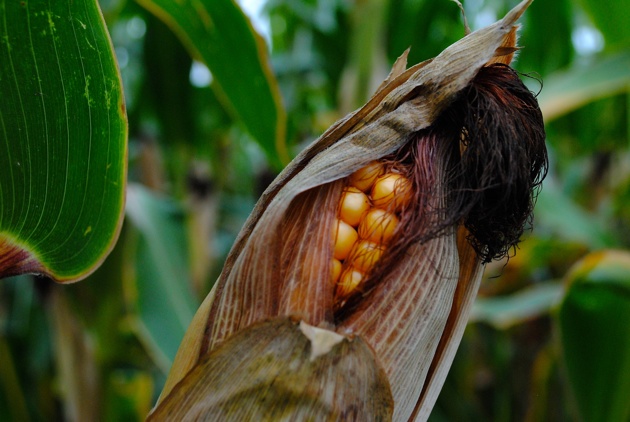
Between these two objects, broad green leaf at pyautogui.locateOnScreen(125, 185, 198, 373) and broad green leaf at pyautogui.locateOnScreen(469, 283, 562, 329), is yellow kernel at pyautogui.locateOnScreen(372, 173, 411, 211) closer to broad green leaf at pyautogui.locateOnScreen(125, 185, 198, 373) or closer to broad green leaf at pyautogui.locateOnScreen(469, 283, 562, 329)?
broad green leaf at pyautogui.locateOnScreen(125, 185, 198, 373)

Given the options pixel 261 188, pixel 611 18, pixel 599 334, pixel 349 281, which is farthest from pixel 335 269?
pixel 261 188

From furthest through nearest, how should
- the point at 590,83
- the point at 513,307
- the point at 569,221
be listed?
the point at 569,221 < the point at 513,307 < the point at 590,83

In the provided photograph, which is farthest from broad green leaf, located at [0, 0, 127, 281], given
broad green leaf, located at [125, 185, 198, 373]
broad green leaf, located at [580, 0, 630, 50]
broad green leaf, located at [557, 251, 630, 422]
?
broad green leaf, located at [580, 0, 630, 50]

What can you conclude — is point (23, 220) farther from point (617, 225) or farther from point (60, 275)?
point (617, 225)

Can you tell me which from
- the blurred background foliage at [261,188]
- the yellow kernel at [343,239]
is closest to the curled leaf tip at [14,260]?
the yellow kernel at [343,239]

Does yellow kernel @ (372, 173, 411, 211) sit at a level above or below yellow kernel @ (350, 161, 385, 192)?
below

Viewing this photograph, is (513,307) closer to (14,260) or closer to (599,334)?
(599,334)
